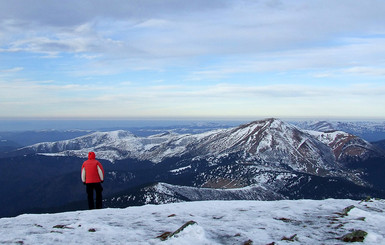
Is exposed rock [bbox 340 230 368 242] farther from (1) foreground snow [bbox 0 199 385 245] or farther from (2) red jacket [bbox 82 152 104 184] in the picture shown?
(2) red jacket [bbox 82 152 104 184]

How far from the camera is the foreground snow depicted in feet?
49.9

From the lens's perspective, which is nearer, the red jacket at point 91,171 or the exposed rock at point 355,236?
the exposed rock at point 355,236

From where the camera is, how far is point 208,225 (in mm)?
18219

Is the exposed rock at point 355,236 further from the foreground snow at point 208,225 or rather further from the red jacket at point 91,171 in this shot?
the red jacket at point 91,171

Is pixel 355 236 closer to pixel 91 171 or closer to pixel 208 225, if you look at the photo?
pixel 208 225

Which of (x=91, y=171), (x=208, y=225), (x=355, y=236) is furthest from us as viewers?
(x=91, y=171)

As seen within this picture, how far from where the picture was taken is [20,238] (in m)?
15.2

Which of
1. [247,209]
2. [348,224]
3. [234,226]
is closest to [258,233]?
[234,226]

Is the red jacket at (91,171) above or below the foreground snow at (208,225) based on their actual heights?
above

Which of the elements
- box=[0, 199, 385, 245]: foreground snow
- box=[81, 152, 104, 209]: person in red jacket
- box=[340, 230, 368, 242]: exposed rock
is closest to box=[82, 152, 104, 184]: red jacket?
box=[81, 152, 104, 209]: person in red jacket

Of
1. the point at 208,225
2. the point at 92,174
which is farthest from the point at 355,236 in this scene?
the point at 92,174

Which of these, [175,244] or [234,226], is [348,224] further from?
[175,244]

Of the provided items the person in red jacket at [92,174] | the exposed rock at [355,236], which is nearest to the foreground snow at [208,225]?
the exposed rock at [355,236]

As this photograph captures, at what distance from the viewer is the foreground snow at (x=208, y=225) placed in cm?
1522
